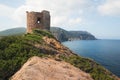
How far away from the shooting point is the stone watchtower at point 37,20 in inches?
1682

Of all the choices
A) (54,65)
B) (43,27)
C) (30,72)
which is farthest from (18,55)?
(43,27)

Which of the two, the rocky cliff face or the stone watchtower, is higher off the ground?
the stone watchtower

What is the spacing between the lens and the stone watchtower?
42.7 metres

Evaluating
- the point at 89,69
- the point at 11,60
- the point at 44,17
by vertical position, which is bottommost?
the point at 89,69

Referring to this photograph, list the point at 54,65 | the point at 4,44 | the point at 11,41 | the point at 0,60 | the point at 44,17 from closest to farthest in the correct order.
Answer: the point at 54,65
the point at 0,60
the point at 4,44
the point at 11,41
the point at 44,17

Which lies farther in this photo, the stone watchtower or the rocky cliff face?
the stone watchtower

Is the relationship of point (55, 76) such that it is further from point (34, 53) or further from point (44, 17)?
point (44, 17)

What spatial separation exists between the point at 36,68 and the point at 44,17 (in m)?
32.0

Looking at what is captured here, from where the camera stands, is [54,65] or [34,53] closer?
[54,65]

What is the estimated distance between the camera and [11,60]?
1590cm

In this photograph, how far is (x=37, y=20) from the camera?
43281 millimetres

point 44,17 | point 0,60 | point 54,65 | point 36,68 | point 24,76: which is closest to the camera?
point 24,76

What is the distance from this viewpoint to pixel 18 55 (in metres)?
17.0

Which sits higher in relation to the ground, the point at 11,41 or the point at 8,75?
the point at 11,41
